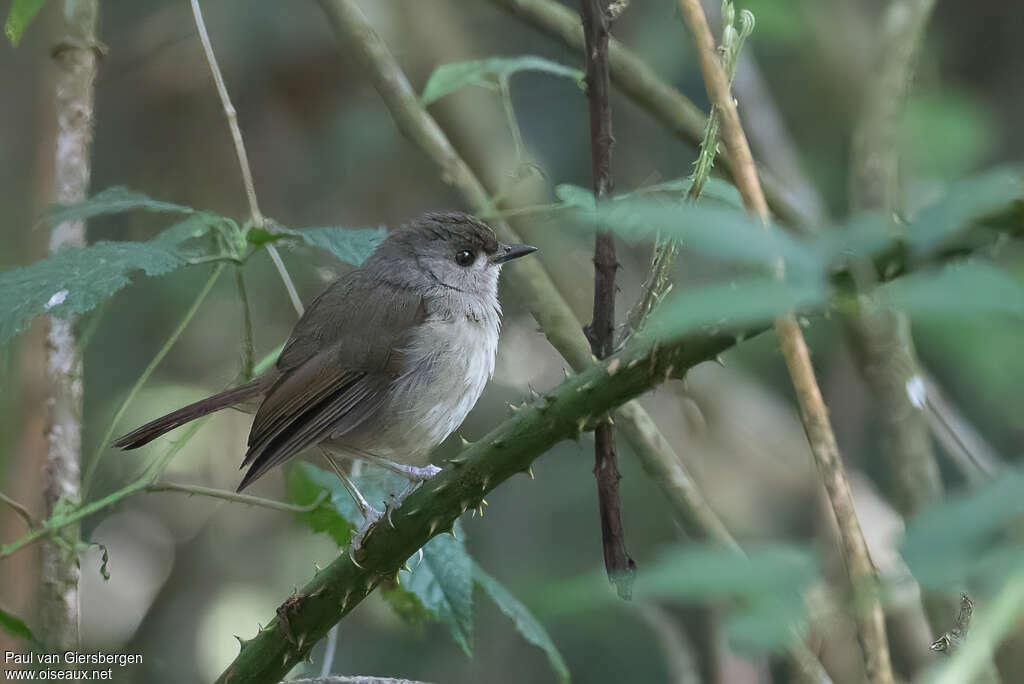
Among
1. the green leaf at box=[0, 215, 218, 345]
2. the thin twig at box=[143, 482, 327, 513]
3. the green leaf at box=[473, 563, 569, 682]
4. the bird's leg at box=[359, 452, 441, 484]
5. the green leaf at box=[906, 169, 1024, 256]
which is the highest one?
the green leaf at box=[0, 215, 218, 345]

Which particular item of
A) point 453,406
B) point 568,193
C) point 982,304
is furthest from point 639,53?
point 982,304

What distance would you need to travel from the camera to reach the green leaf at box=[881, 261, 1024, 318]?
69cm

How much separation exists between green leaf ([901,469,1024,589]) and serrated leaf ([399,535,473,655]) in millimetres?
1815

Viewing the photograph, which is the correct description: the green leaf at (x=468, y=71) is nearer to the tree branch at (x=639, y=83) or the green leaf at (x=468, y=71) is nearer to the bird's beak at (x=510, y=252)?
the tree branch at (x=639, y=83)

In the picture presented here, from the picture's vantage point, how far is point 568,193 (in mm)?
2373

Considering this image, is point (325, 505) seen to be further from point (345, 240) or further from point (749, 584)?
point (749, 584)

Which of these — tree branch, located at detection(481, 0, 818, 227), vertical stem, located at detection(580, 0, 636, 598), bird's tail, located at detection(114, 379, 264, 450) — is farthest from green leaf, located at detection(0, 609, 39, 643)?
tree branch, located at detection(481, 0, 818, 227)

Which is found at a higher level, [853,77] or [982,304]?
[853,77]

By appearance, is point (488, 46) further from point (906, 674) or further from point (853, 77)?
point (906, 674)

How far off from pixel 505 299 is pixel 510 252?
140 cm

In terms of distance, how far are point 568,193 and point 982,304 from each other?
5.65ft

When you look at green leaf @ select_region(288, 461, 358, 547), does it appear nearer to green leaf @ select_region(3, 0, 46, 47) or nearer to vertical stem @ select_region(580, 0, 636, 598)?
vertical stem @ select_region(580, 0, 636, 598)

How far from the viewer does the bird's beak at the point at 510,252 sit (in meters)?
3.45

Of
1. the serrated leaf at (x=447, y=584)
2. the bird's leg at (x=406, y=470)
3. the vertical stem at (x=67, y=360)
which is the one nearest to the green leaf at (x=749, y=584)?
the serrated leaf at (x=447, y=584)
